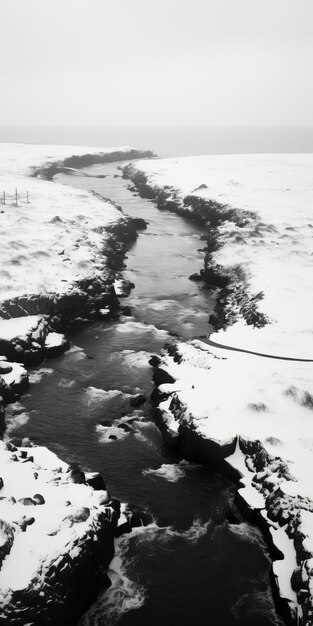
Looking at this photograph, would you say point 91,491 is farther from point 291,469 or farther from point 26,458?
point 291,469

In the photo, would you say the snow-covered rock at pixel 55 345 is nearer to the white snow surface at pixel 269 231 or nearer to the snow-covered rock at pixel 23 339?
the snow-covered rock at pixel 23 339

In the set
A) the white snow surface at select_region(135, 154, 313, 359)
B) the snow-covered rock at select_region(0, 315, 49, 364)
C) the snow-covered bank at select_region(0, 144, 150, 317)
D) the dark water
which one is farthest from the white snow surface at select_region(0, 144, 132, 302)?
the white snow surface at select_region(135, 154, 313, 359)

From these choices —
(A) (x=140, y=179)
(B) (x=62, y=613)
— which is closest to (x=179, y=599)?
(B) (x=62, y=613)

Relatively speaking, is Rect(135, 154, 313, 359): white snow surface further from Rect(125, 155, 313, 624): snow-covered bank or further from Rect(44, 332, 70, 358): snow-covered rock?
Rect(44, 332, 70, 358): snow-covered rock

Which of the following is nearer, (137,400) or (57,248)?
(137,400)

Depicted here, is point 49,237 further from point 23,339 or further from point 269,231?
point 269,231

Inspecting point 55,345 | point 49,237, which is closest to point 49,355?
point 55,345

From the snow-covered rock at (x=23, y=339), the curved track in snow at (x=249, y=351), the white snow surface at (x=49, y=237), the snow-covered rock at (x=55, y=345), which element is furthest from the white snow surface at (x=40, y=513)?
the white snow surface at (x=49, y=237)
